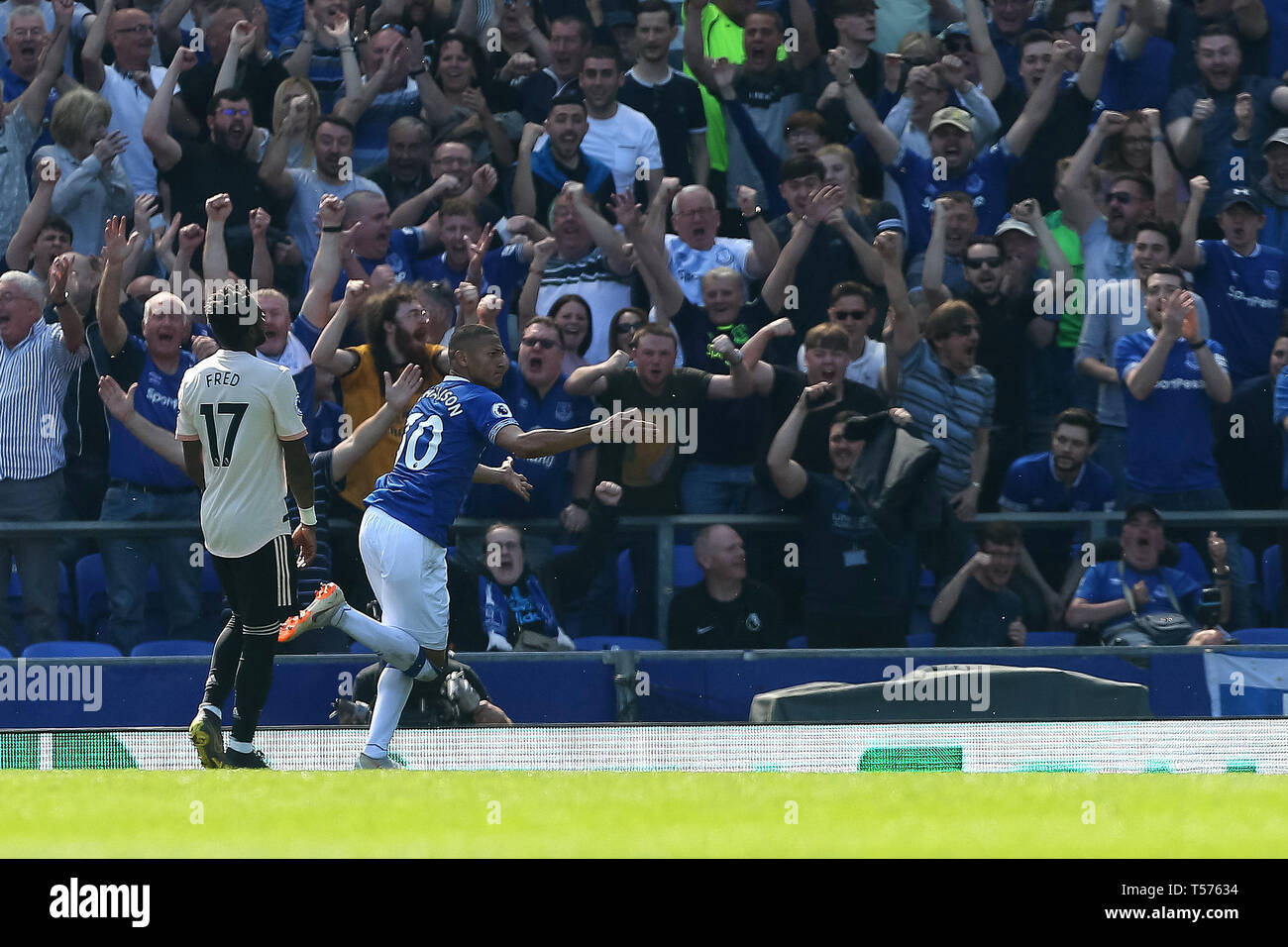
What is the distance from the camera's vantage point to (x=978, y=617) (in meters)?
9.05

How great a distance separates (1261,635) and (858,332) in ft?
8.11

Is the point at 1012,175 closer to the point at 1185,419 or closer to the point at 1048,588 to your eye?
the point at 1185,419

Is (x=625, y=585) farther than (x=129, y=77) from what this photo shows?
No

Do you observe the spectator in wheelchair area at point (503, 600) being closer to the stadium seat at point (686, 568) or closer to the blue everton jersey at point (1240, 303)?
the stadium seat at point (686, 568)

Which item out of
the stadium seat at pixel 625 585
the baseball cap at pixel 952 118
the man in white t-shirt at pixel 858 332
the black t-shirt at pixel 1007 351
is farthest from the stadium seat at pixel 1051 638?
the baseball cap at pixel 952 118

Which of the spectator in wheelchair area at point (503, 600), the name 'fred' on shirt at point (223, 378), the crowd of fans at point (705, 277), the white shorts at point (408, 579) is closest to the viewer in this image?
the name 'fred' on shirt at point (223, 378)

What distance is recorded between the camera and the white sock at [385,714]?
6.69 meters

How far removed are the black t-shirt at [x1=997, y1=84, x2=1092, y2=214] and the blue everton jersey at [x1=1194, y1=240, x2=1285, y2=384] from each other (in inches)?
38.5

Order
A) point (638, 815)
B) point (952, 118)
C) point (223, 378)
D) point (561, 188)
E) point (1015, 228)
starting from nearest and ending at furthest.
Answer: point (638, 815) → point (223, 378) → point (1015, 228) → point (952, 118) → point (561, 188)

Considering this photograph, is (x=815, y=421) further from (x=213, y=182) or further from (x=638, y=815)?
(x=638, y=815)

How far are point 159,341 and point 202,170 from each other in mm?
1431

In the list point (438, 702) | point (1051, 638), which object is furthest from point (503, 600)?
point (1051, 638)

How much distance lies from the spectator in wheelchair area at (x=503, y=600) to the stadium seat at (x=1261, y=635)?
311 centimetres
